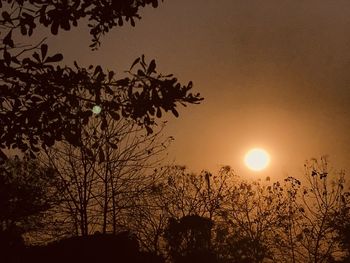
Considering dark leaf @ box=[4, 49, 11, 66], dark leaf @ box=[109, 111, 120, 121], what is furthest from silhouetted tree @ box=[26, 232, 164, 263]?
dark leaf @ box=[4, 49, 11, 66]

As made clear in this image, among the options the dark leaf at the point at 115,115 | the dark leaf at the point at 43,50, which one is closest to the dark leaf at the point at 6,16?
the dark leaf at the point at 43,50

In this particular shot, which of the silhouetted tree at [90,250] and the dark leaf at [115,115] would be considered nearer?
the dark leaf at [115,115]

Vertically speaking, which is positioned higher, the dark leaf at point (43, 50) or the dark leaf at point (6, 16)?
the dark leaf at point (6, 16)

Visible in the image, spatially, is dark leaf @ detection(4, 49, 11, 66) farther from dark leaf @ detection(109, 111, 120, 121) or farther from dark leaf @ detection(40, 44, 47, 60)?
dark leaf @ detection(109, 111, 120, 121)

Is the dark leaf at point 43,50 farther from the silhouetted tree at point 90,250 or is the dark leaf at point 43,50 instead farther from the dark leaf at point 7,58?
the silhouetted tree at point 90,250

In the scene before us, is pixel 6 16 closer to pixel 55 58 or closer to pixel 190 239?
pixel 55 58

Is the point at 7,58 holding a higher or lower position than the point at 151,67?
higher

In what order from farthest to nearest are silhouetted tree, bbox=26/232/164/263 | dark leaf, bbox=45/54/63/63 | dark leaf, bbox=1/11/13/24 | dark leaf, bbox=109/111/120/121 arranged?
1. silhouetted tree, bbox=26/232/164/263
2. dark leaf, bbox=109/111/120/121
3. dark leaf, bbox=1/11/13/24
4. dark leaf, bbox=45/54/63/63

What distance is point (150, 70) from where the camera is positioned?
718 centimetres

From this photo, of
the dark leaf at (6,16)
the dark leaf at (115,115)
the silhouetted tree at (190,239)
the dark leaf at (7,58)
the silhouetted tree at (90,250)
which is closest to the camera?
the dark leaf at (7,58)

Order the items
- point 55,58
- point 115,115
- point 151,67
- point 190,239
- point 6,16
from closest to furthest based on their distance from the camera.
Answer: point 55,58, point 6,16, point 151,67, point 115,115, point 190,239

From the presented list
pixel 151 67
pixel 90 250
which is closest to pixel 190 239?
pixel 90 250

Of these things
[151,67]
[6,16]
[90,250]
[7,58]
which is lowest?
[90,250]

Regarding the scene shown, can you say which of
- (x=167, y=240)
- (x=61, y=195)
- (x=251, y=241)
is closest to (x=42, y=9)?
(x=61, y=195)
